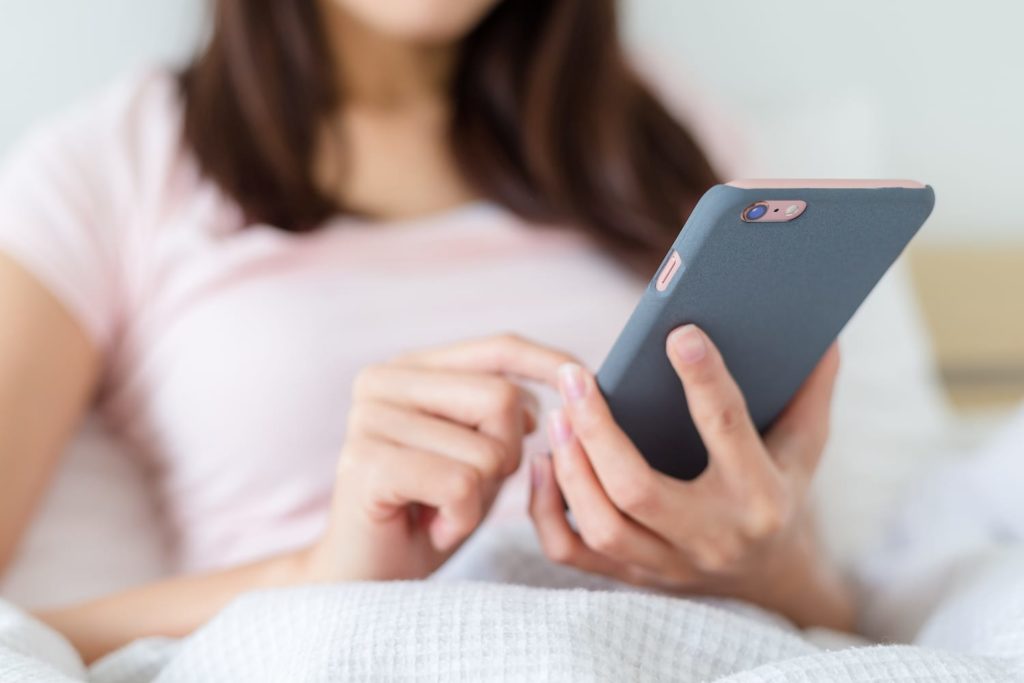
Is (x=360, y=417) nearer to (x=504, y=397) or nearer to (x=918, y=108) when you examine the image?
(x=504, y=397)

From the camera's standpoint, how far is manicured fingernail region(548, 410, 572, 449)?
1.62 feet

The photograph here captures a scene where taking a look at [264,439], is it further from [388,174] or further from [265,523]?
[388,174]

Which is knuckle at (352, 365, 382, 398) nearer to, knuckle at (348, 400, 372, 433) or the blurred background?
knuckle at (348, 400, 372, 433)

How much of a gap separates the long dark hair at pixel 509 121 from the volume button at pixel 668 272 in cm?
43

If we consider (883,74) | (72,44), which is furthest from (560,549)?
(883,74)

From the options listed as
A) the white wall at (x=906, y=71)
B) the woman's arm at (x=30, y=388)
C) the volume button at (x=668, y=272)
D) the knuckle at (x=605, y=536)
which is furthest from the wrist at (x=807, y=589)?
the white wall at (x=906, y=71)

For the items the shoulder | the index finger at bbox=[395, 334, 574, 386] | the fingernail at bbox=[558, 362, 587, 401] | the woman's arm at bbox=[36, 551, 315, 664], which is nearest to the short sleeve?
the shoulder

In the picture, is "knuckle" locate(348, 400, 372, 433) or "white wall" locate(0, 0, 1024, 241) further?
"white wall" locate(0, 0, 1024, 241)

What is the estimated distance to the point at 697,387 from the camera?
0.45 meters

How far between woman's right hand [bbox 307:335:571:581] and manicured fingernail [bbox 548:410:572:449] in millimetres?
29

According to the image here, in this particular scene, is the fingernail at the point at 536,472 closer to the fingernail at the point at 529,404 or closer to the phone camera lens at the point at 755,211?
the fingernail at the point at 529,404

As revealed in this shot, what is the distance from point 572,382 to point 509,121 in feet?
1.78

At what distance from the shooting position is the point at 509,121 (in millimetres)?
961

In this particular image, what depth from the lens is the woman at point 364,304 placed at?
526mm
